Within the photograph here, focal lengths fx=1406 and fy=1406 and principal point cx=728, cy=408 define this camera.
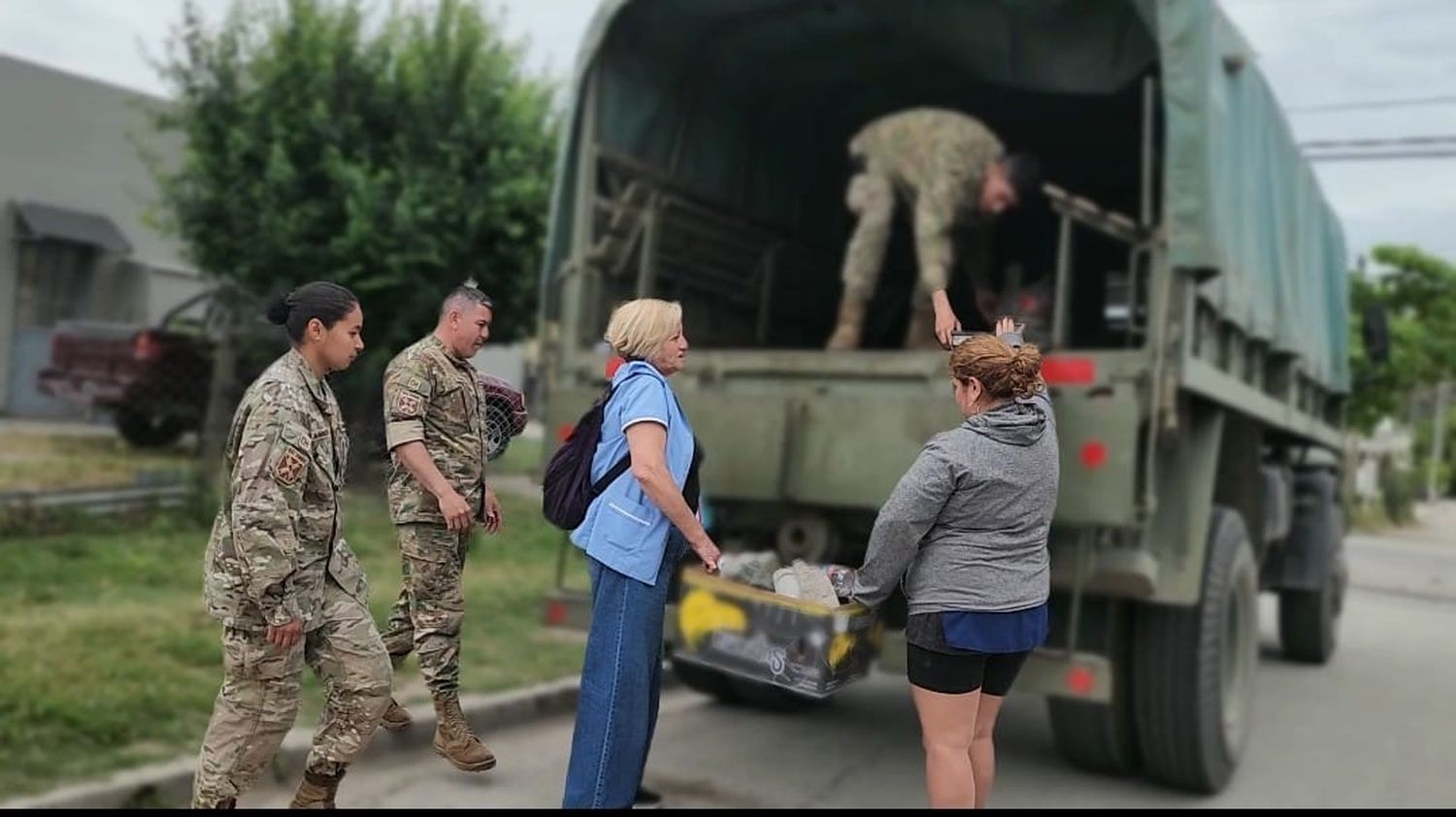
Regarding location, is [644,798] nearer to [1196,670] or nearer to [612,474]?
[612,474]

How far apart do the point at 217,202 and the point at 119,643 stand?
15.5ft

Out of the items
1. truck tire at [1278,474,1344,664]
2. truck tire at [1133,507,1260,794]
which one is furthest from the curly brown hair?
truck tire at [1278,474,1344,664]

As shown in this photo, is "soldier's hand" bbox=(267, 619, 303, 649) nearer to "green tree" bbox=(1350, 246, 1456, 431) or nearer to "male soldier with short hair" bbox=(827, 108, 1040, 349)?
"male soldier with short hair" bbox=(827, 108, 1040, 349)

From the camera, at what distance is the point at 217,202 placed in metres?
4.57

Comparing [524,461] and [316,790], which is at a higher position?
[524,461]

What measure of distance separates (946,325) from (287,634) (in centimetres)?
72

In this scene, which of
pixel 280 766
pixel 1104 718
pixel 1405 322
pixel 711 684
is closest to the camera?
pixel 280 766

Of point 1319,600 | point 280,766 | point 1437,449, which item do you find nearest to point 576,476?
point 280,766

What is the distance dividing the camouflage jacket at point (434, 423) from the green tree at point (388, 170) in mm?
889

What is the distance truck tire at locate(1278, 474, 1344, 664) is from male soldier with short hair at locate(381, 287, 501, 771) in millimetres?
13047

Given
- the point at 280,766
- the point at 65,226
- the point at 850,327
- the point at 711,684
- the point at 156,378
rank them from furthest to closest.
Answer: the point at 65,226
the point at 711,684
the point at 280,766
the point at 156,378
the point at 850,327

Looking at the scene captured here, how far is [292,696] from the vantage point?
4.21ft

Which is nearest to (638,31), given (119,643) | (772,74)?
(772,74)

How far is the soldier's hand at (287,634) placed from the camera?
1.25 meters
